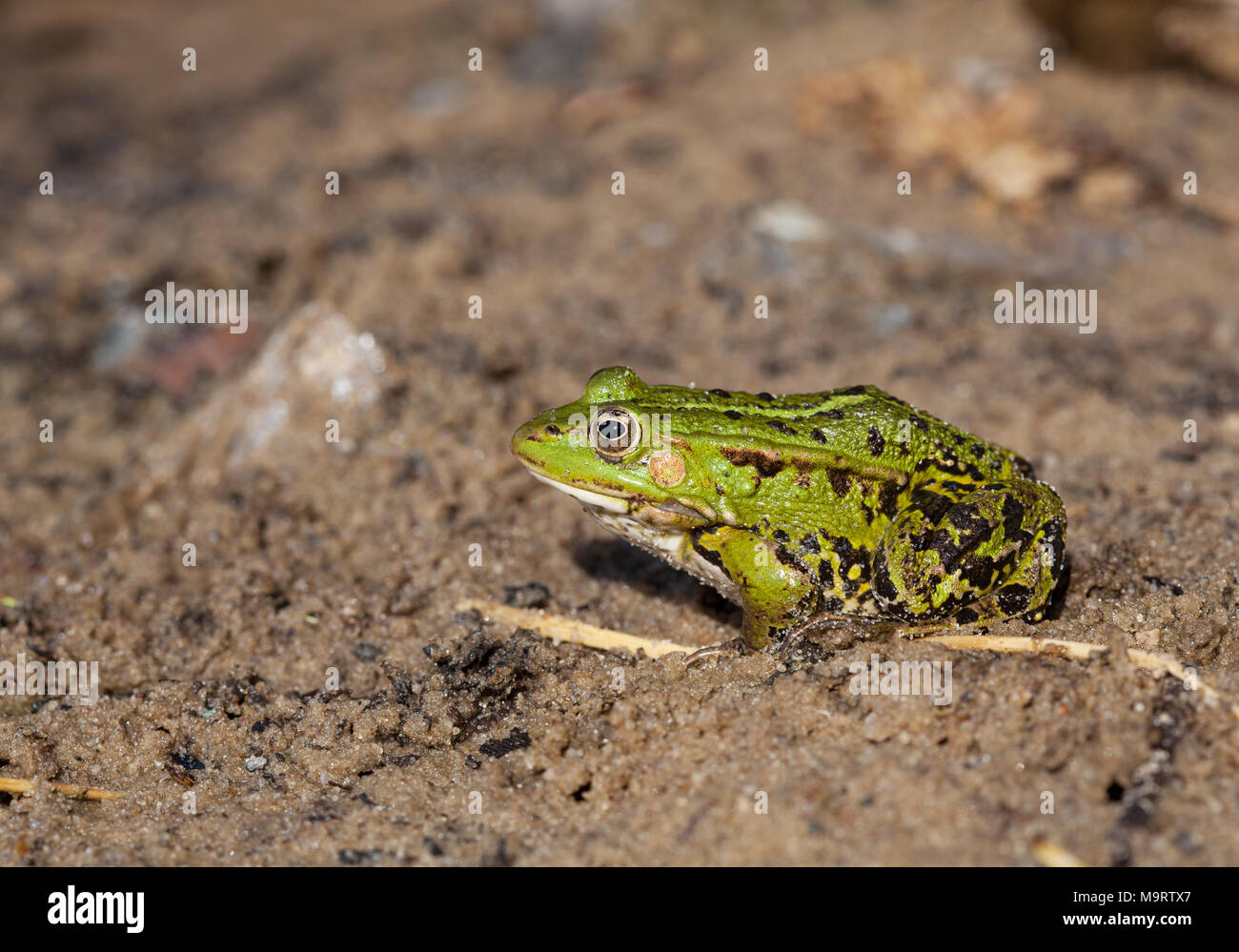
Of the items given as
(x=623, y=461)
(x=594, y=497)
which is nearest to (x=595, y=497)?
(x=594, y=497)

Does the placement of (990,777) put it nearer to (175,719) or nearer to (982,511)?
(982,511)

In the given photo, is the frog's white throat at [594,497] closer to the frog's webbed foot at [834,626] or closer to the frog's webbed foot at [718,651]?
the frog's webbed foot at [718,651]

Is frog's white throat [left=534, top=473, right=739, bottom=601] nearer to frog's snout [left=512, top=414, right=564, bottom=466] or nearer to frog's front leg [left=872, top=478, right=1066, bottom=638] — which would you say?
frog's snout [left=512, top=414, right=564, bottom=466]

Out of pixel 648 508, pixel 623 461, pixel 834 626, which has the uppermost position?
pixel 623 461

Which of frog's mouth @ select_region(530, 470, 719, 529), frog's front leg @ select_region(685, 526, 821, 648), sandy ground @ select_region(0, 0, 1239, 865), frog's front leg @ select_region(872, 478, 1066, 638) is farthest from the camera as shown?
frog's mouth @ select_region(530, 470, 719, 529)

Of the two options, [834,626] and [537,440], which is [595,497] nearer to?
[537,440]

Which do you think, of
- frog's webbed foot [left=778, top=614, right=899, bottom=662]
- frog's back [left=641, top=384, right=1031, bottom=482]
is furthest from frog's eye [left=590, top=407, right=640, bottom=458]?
frog's webbed foot [left=778, top=614, right=899, bottom=662]
